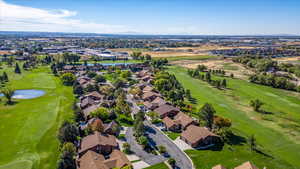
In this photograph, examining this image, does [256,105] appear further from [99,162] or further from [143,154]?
[99,162]

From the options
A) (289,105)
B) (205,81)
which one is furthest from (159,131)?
(205,81)

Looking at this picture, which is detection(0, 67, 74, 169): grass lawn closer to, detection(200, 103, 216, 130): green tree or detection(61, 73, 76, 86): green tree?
detection(61, 73, 76, 86): green tree

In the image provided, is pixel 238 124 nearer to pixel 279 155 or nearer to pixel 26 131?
pixel 279 155

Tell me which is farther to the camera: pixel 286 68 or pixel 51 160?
pixel 286 68

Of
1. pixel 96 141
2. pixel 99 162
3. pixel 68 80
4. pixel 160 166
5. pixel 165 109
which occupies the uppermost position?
pixel 68 80

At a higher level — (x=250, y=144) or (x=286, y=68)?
(x=286, y=68)

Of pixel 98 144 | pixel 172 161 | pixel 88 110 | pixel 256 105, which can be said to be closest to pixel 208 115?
pixel 172 161

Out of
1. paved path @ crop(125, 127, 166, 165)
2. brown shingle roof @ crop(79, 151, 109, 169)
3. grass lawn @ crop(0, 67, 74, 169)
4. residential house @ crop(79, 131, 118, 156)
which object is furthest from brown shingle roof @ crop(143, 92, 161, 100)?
brown shingle roof @ crop(79, 151, 109, 169)
